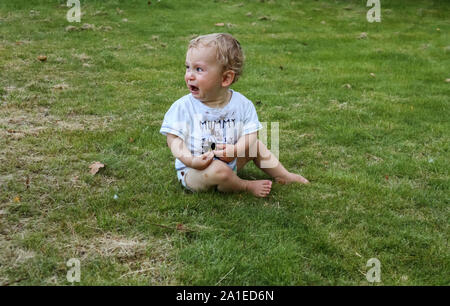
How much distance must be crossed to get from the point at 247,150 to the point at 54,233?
4.30 feet

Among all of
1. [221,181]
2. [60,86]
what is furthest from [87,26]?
[221,181]

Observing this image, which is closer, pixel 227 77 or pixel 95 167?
pixel 227 77

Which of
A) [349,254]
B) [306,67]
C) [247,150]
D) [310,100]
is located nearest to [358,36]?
[306,67]

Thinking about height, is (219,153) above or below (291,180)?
above

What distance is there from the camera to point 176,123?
2842 mm

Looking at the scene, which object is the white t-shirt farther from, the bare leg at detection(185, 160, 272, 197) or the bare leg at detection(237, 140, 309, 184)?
the bare leg at detection(237, 140, 309, 184)

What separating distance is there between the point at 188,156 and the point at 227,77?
1.84 ft

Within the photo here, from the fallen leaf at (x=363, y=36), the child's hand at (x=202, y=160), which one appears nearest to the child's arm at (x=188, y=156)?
the child's hand at (x=202, y=160)

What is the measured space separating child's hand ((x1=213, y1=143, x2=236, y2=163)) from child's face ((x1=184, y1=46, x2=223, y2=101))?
355 millimetres

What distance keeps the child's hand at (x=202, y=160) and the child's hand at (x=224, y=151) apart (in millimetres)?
55

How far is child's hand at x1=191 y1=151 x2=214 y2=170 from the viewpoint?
276 cm

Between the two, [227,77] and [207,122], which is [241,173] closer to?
[207,122]

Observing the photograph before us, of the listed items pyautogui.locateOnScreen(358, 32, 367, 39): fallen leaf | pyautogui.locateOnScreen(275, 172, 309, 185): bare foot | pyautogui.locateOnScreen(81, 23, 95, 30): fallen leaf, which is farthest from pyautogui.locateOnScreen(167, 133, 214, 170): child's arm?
pyautogui.locateOnScreen(358, 32, 367, 39): fallen leaf

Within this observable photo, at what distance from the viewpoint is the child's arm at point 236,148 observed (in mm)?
2820
